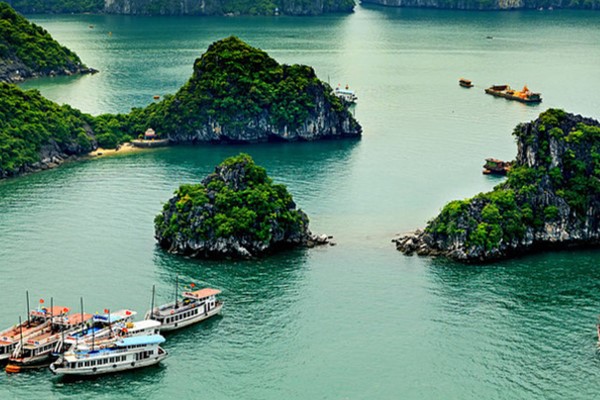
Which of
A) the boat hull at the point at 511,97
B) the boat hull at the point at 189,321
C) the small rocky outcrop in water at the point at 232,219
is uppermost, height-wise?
the boat hull at the point at 511,97

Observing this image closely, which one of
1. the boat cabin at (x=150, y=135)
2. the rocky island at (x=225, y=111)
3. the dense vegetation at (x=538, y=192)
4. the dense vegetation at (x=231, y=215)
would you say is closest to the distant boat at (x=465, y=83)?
the rocky island at (x=225, y=111)

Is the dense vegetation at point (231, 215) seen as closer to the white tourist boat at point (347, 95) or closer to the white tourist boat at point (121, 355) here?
the white tourist boat at point (121, 355)

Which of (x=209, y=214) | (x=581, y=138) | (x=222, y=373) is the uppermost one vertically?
(x=581, y=138)

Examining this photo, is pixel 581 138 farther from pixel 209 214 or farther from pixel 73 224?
pixel 73 224

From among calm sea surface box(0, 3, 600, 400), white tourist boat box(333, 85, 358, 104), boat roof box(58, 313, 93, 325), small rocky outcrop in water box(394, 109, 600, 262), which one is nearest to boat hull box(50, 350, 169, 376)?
calm sea surface box(0, 3, 600, 400)

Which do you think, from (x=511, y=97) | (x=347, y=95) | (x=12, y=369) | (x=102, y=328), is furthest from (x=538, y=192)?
(x=511, y=97)

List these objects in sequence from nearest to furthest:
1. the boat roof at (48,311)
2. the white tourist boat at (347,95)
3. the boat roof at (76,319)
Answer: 1. the boat roof at (76,319)
2. the boat roof at (48,311)
3. the white tourist boat at (347,95)

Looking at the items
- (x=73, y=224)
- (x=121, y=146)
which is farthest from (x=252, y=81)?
(x=73, y=224)

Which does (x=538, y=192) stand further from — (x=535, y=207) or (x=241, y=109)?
(x=241, y=109)
